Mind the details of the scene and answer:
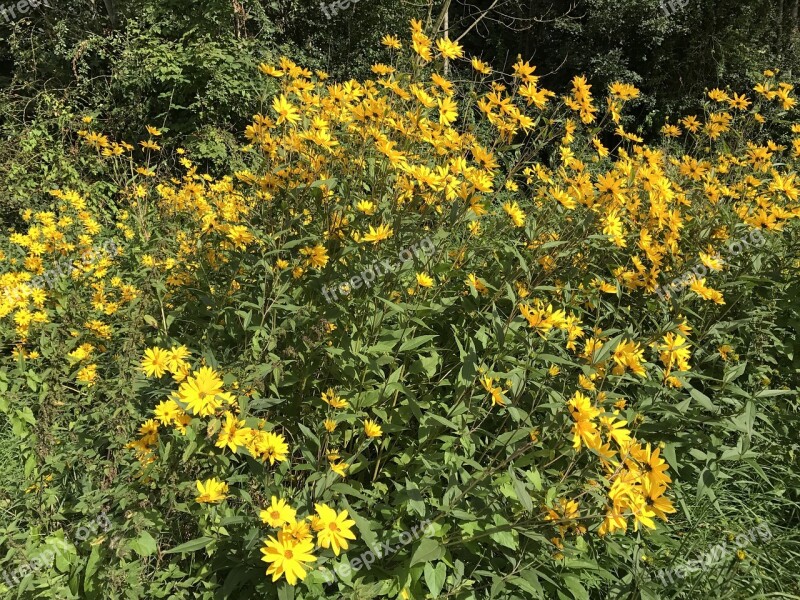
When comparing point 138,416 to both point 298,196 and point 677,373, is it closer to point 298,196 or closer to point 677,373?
point 298,196

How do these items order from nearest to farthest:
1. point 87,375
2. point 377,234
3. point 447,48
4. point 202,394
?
point 202,394
point 377,234
point 87,375
point 447,48

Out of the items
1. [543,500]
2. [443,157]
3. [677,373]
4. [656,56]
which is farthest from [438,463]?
[656,56]

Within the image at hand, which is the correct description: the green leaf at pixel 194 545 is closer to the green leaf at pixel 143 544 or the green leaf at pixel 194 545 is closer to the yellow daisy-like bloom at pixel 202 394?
the green leaf at pixel 143 544

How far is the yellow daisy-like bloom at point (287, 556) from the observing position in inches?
43.9

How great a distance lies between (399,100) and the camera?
232cm

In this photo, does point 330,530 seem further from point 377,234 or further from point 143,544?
point 377,234

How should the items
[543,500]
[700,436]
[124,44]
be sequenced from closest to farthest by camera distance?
[543,500] < [700,436] < [124,44]

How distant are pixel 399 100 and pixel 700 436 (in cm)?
175

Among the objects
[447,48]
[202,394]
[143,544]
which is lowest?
[143,544]

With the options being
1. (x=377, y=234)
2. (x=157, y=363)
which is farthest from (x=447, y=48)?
(x=157, y=363)

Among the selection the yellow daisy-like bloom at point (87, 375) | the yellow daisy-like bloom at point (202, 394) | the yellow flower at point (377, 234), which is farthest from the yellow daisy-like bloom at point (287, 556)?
the yellow daisy-like bloom at point (87, 375)

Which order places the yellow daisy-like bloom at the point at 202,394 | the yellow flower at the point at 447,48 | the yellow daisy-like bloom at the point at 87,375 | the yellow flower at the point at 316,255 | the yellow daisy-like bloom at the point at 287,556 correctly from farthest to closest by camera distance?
the yellow flower at the point at 447,48, the yellow daisy-like bloom at the point at 87,375, the yellow flower at the point at 316,255, the yellow daisy-like bloom at the point at 202,394, the yellow daisy-like bloom at the point at 287,556

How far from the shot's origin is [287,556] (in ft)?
3.76

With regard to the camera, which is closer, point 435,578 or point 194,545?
point 194,545
